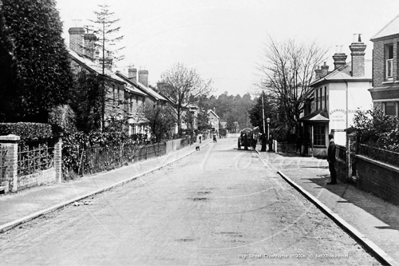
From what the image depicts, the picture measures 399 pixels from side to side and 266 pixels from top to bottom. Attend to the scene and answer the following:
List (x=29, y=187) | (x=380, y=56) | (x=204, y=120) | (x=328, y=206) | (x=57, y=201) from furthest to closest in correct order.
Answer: (x=204, y=120), (x=380, y=56), (x=29, y=187), (x=57, y=201), (x=328, y=206)

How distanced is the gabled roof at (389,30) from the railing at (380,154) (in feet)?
37.5

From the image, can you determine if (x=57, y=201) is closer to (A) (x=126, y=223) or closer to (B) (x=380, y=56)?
(A) (x=126, y=223)

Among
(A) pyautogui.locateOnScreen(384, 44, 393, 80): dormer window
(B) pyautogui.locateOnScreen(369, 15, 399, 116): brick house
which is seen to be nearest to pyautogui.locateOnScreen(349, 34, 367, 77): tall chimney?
(B) pyautogui.locateOnScreen(369, 15, 399, 116): brick house

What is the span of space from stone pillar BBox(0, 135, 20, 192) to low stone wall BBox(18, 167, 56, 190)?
0.56m

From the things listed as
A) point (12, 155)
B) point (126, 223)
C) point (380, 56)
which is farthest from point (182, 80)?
point (126, 223)

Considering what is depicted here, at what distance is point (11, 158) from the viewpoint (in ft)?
49.5

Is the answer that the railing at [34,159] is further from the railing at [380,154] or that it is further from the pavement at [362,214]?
the railing at [380,154]

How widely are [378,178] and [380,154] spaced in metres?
0.70

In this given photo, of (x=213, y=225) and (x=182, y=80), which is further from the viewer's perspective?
(x=182, y=80)

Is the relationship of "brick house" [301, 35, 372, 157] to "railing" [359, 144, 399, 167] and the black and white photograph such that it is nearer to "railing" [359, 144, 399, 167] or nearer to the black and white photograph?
the black and white photograph

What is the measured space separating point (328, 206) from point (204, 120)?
276 feet

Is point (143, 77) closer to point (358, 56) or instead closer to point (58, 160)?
point (358, 56)

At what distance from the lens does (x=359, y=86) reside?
1524 inches

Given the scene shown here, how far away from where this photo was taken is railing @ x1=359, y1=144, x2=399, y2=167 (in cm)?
1266
